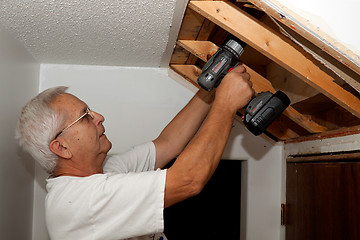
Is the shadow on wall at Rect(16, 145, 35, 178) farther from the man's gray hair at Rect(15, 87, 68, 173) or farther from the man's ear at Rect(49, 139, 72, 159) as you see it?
the man's ear at Rect(49, 139, 72, 159)

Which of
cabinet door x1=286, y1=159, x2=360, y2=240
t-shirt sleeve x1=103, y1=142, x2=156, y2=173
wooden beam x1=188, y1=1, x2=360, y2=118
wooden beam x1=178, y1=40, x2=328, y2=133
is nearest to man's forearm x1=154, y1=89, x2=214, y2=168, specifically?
t-shirt sleeve x1=103, y1=142, x2=156, y2=173

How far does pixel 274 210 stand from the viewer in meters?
2.02

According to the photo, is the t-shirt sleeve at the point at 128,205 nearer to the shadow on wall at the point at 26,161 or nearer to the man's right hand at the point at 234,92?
the man's right hand at the point at 234,92

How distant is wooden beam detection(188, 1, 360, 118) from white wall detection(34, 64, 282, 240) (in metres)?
0.89

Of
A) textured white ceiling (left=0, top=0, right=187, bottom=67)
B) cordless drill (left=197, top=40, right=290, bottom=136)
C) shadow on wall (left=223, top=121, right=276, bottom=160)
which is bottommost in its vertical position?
shadow on wall (left=223, top=121, right=276, bottom=160)

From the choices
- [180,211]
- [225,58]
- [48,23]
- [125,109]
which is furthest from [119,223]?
[180,211]

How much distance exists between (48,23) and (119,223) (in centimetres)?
82

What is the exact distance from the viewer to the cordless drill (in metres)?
1.22

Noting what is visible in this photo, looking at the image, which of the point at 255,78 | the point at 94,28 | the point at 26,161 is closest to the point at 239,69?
the point at 255,78

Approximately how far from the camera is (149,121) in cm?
197

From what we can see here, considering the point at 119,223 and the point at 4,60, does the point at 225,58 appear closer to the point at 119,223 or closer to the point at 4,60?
the point at 119,223

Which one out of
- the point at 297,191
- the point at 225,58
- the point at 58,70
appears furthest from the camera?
the point at 58,70

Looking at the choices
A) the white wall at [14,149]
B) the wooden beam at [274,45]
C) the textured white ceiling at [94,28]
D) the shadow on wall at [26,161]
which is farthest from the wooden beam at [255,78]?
the shadow on wall at [26,161]

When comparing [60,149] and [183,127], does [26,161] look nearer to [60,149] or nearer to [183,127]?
[60,149]
